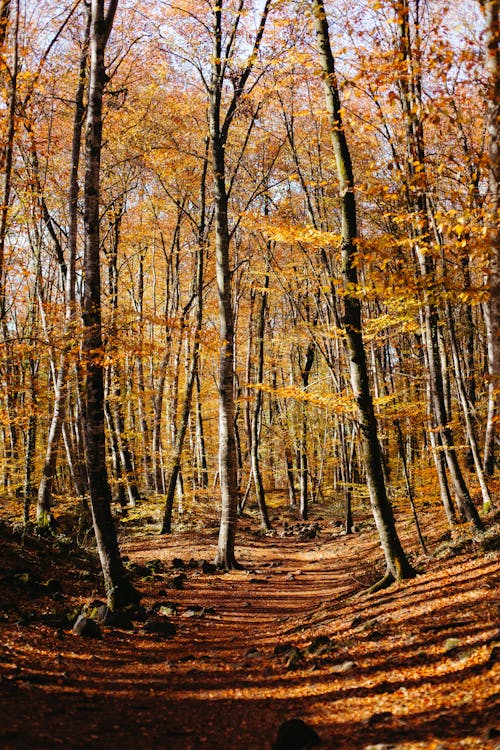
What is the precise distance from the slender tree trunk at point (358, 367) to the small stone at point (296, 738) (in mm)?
4997

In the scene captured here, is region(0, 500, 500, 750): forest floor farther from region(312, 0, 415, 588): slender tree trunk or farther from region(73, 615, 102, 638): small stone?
region(312, 0, 415, 588): slender tree trunk

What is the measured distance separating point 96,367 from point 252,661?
481 cm

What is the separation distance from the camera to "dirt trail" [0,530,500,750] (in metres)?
3.99

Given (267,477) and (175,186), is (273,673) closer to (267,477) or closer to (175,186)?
(175,186)

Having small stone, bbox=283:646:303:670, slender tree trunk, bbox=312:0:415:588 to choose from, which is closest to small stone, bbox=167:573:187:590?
slender tree trunk, bbox=312:0:415:588

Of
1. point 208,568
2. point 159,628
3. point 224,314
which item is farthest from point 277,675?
point 224,314

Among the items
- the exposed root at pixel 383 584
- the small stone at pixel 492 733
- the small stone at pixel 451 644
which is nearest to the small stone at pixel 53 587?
the exposed root at pixel 383 584

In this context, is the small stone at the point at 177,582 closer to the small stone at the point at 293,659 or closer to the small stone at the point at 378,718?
the small stone at the point at 293,659

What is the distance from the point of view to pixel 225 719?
4.72 meters

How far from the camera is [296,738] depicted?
387 cm

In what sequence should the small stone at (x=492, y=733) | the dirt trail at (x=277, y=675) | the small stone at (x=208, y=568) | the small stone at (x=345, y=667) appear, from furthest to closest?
the small stone at (x=208, y=568), the small stone at (x=345, y=667), the dirt trail at (x=277, y=675), the small stone at (x=492, y=733)

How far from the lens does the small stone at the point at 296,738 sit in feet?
12.6

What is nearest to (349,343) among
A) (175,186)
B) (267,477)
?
(175,186)

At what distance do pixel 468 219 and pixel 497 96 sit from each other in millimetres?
1227
